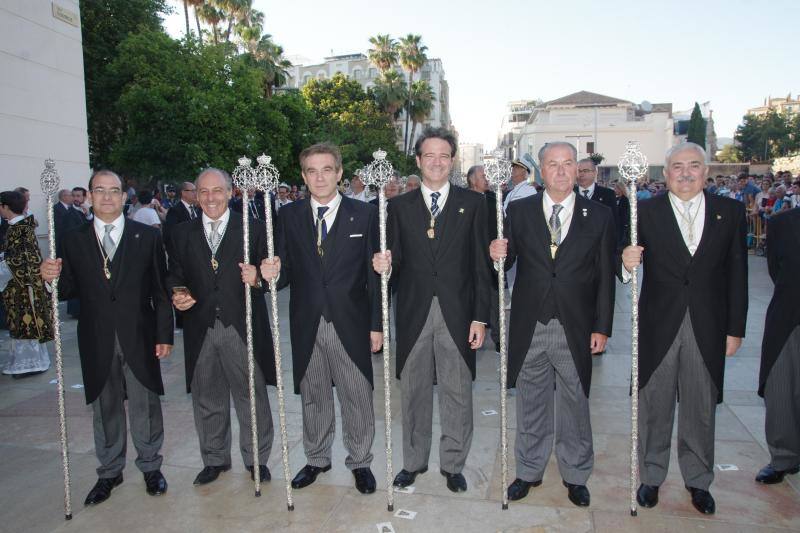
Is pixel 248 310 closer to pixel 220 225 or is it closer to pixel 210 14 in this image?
pixel 220 225

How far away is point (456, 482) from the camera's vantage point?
379 cm

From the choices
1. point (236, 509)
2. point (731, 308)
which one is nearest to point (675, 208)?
point (731, 308)

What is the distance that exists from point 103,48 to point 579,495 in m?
25.5

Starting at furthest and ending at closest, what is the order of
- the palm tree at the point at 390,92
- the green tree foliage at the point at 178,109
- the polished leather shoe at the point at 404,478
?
the palm tree at the point at 390,92, the green tree foliage at the point at 178,109, the polished leather shoe at the point at 404,478

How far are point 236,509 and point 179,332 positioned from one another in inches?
224

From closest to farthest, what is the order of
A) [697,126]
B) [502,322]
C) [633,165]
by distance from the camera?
[633,165], [502,322], [697,126]

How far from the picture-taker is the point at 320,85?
4256 centimetres

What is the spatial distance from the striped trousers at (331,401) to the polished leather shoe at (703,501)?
6.52 ft

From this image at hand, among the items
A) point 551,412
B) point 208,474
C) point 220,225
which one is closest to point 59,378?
point 208,474

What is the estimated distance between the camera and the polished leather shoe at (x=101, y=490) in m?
3.75

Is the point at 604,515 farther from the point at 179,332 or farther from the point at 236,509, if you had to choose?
the point at 179,332

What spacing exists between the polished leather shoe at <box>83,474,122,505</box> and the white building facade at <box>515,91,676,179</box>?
67.9m

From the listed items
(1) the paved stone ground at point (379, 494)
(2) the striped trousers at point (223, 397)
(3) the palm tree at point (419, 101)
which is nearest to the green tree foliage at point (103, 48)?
(1) the paved stone ground at point (379, 494)

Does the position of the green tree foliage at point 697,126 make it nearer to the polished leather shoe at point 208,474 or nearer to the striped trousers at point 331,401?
the striped trousers at point 331,401
